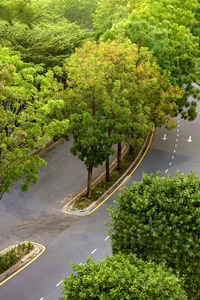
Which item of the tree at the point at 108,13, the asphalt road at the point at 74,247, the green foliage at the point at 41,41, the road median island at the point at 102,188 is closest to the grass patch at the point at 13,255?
the asphalt road at the point at 74,247

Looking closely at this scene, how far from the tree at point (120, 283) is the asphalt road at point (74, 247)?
24.6ft

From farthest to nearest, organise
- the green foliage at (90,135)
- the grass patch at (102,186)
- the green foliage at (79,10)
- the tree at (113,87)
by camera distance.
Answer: the green foliage at (79,10) < the grass patch at (102,186) < the tree at (113,87) < the green foliage at (90,135)

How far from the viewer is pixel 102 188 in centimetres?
3438

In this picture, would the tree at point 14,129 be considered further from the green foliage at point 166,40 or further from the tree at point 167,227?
the green foliage at point 166,40

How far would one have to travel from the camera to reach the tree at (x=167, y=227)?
57.2 feet

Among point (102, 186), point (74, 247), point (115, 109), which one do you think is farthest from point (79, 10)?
point (74, 247)

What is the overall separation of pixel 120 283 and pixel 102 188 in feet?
64.3

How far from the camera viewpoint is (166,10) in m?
47.2

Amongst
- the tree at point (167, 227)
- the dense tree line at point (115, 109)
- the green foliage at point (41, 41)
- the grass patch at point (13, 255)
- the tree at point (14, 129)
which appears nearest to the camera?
the dense tree line at point (115, 109)

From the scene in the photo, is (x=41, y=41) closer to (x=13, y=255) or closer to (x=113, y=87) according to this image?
(x=113, y=87)

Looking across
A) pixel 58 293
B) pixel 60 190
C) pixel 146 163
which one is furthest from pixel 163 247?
pixel 146 163

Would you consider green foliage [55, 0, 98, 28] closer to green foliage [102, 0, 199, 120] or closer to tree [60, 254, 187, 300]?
green foliage [102, 0, 199, 120]

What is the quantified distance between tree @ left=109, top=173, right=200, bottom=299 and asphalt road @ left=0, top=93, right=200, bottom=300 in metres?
6.52

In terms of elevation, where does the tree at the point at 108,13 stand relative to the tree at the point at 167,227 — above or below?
above
